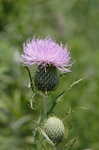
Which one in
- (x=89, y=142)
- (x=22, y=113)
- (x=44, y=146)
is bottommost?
(x=89, y=142)

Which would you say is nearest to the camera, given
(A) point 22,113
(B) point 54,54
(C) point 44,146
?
(C) point 44,146

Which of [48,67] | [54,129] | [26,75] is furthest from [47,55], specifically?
[26,75]

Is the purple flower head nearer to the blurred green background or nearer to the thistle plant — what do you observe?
the thistle plant

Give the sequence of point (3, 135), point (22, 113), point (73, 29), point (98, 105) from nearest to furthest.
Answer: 1. point (3, 135)
2. point (22, 113)
3. point (98, 105)
4. point (73, 29)

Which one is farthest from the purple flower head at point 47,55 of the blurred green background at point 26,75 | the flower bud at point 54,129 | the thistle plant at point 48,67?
the blurred green background at point 26,75

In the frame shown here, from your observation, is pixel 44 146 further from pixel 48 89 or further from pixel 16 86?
pixel 16 86

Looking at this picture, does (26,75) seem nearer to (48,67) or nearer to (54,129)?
(48,67)

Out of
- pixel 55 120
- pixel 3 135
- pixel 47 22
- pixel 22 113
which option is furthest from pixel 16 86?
pixel 55 120

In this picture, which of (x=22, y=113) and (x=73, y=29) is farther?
(x=73, y=29)

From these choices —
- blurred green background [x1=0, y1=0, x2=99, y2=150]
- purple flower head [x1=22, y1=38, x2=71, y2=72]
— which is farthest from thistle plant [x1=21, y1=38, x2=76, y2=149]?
blurred green background [x1=0, y1=0, x2=99, y2=150]
